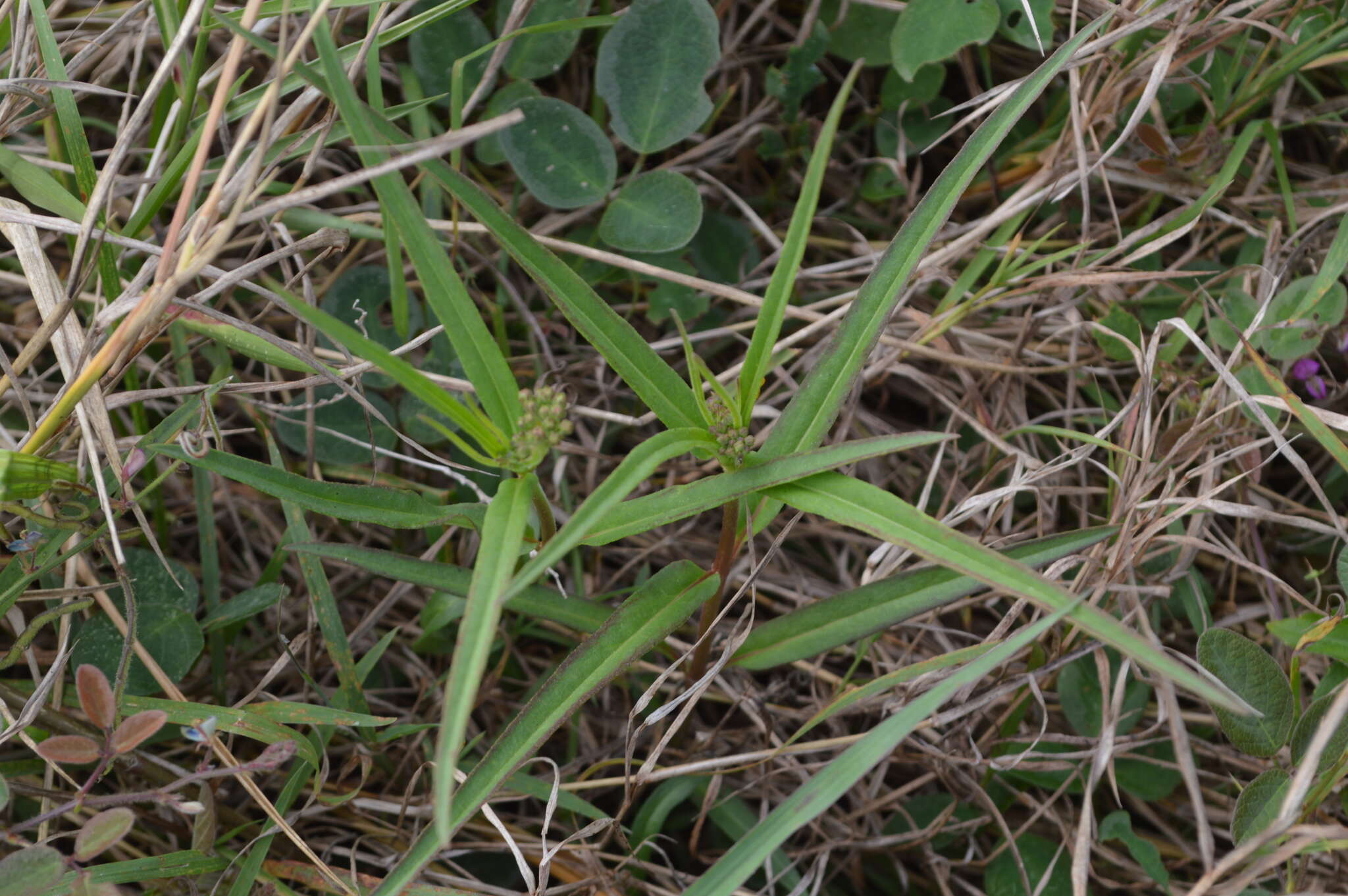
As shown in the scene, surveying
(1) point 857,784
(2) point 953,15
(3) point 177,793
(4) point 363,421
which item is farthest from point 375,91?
(1) point 857,784

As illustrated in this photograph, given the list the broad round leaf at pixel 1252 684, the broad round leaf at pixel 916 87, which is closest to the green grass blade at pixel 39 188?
the broad round leaf at pixel 916 87

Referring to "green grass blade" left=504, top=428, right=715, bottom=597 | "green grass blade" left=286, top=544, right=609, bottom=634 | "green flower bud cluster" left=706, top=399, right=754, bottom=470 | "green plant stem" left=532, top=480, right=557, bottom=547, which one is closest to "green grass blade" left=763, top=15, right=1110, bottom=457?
"green flower bud cluster" left=706, top=399, right=754, bottom=470

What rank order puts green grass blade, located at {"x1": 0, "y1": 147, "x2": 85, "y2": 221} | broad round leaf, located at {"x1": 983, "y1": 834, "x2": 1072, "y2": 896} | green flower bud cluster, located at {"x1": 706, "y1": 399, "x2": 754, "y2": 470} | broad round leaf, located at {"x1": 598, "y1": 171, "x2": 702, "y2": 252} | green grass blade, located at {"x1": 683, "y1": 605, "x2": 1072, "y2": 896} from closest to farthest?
1. green grass blade, located at {"x1": 683, "y1": 605, "x2": 1072, "y2": 896}
2. green flower bud cluster, located at {"x1": 706, "y1": 399, "x2": 754, "y2": 470}
3. green grass blade, located at {"x1": 0, "y1": 147, "x2": 85, "y2": 221}
4. broad round leaf, located at {"x1": 983, "y1": 834, "x2": 1072, "y2": 896}
5. broad round leaf, located at {"x1": 598, "y1": 171, "x2": 702, "y2": 252}

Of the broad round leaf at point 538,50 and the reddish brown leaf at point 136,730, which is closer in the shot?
the reddish brown leaf at point 136,730

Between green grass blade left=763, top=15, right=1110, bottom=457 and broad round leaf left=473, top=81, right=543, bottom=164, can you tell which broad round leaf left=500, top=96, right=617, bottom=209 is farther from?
green grass blade left=763, top=15, right=1110, bottom=457

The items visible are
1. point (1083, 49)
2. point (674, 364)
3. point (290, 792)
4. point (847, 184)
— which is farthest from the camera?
point (847, 184)

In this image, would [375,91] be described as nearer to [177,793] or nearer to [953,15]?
[953,15]

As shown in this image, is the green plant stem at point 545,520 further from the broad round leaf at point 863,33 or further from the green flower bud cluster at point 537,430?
the broad round leaf at point 863,33
